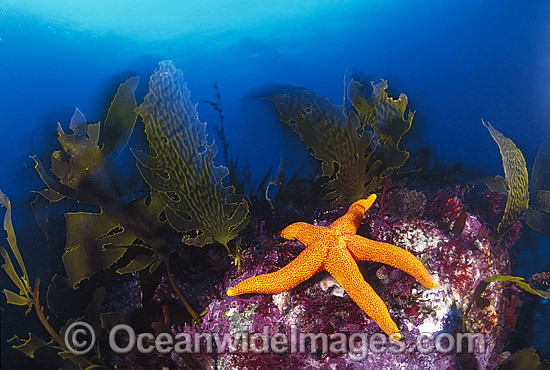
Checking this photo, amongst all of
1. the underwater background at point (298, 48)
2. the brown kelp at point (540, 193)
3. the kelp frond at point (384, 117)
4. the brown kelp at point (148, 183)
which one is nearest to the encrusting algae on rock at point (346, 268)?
the brown kelp at point (148, 183)

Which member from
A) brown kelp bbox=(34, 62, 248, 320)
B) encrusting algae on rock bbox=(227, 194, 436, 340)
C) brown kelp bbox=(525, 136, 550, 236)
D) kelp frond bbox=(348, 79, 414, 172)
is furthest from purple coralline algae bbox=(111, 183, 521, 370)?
brown kelp bbox=(525, 136, 550, 236)

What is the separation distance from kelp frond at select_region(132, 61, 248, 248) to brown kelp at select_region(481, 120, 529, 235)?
3.19 meters

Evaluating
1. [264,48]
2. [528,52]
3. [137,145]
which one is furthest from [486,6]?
[137,145]

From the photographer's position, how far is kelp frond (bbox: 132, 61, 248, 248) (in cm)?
255

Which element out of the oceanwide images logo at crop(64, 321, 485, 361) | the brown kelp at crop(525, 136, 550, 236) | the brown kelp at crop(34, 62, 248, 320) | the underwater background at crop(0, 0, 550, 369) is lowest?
the oceanwide images logo at crop(64, 321, 485, 361)

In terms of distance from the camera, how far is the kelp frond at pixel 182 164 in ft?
8.38

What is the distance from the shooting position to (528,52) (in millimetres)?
18453

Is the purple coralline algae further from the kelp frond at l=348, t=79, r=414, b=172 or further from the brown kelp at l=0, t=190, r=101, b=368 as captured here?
the kelp frond at l=348, t=79, r=414, b=172

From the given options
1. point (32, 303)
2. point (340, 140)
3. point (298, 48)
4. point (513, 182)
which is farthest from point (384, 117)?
point (298, 48)

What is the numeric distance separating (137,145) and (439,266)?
3253 mm

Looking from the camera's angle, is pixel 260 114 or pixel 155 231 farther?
pixel 260 114

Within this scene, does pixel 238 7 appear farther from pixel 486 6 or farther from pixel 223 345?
pixel 223 345

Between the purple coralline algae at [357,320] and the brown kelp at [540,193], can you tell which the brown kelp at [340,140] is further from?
the brown kelp at [540,193]

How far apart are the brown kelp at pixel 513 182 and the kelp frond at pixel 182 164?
3188 mm
